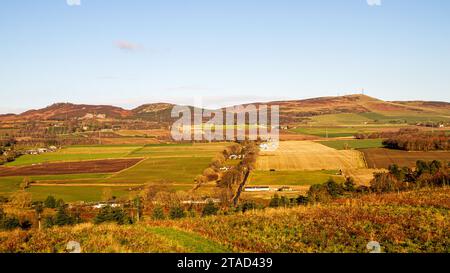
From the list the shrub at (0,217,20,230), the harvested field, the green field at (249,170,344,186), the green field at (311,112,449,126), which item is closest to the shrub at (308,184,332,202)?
the green field at (249,170,344,186)

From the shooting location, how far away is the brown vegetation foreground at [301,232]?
11.9 metres

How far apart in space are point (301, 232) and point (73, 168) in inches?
2635

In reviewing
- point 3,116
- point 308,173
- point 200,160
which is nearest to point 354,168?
point 308,173

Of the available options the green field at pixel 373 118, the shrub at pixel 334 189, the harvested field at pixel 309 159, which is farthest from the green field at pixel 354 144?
the green field at pixel 373 118

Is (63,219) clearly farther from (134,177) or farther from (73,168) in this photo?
(73,168)

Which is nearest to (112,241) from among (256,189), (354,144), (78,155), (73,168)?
(256,189)

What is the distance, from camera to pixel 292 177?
6097cm

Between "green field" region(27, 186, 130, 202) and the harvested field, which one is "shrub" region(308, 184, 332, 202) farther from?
the harvested field

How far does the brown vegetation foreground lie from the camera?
38.9 feet

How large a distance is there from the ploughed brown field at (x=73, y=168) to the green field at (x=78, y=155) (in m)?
6.22

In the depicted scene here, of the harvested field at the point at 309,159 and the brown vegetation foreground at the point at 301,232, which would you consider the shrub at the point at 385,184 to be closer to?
the harvested field at the point at 309,159
